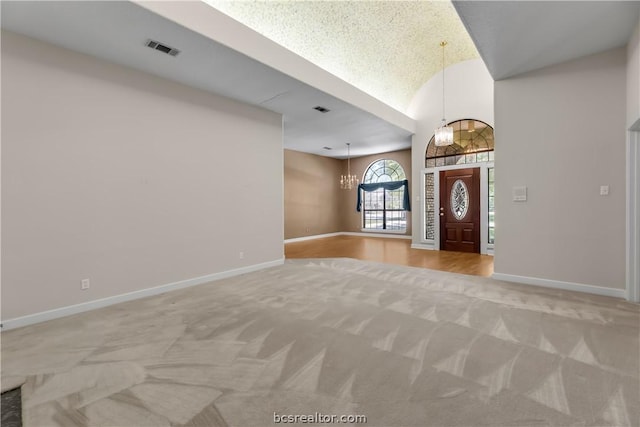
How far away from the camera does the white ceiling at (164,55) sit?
2682 mm

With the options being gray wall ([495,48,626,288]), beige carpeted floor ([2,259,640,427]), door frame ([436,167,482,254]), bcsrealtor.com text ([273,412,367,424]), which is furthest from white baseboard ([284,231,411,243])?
bcsrealtor.com text ([273,412,367,424])

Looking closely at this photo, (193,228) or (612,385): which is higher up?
(193,228)

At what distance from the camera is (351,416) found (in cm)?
158

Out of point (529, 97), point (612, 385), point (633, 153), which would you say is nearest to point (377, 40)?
point (529, 97)

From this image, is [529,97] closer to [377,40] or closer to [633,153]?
[633,153]

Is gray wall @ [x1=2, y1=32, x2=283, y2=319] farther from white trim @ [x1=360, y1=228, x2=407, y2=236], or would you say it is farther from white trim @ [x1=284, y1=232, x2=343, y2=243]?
white trim @ [x1=360, y1=228, x2=407, y2=236]

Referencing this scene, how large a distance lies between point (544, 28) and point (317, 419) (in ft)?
14.4

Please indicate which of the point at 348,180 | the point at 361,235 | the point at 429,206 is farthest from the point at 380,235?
the point at 429,206

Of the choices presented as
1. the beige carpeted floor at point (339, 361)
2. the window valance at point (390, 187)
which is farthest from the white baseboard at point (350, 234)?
the beige carpeted floor at point (339, 361)

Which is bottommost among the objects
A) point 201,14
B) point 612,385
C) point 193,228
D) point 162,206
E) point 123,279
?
point 612,385

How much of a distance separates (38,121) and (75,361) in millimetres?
2560

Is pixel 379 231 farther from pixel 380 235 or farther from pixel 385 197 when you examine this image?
pixel 385 197

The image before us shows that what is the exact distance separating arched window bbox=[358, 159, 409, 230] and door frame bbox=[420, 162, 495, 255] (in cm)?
176

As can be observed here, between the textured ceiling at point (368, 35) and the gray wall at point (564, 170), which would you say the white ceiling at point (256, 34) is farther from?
the gray wall at point (564, 170)
